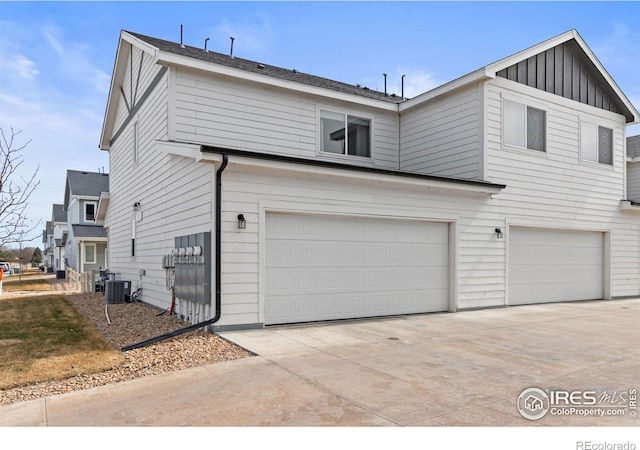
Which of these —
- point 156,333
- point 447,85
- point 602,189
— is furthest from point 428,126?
point 156,333

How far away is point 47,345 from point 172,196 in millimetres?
3916

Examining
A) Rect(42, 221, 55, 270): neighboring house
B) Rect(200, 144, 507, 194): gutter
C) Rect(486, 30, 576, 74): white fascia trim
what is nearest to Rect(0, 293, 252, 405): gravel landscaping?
Rect(200, 144, 507, 194): gutter

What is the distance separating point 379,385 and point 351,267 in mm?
4490

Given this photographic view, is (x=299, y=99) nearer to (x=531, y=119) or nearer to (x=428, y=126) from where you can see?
(x=428, y=126)

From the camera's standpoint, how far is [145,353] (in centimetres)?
661

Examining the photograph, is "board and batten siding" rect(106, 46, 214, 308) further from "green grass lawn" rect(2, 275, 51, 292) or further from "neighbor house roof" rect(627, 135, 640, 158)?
"neighbor house roof" rect(627, 135, 640, 158)

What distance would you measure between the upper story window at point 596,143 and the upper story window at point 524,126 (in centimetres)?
179

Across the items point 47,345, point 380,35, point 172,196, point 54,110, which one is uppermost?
point 380,35

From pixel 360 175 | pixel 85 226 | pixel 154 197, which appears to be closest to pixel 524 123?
pixel 360 175

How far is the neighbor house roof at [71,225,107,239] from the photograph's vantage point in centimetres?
2728

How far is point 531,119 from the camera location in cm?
1222

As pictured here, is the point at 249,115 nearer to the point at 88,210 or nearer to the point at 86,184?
the point at 88,210

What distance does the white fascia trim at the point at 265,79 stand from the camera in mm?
9789

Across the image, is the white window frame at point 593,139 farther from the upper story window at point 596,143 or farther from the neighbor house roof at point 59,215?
the neighbor house roof at point 59,215
